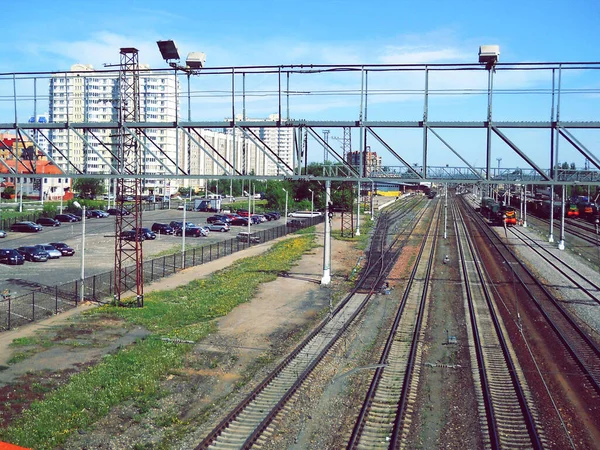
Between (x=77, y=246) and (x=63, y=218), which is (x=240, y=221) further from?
(x=77, y=246)

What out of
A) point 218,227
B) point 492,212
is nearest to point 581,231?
point 492,212

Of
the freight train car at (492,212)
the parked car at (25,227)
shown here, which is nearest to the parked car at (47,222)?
the parked car at (25,227)

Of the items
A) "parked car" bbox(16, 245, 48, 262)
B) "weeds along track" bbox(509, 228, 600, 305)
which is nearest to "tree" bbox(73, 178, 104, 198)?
"parked car" bbox(16, 245, 48, 262)

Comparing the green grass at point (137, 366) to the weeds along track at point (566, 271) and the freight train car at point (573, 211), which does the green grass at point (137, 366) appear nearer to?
the weeds along track at point (566, 271)

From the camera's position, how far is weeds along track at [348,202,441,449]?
11.3 metres

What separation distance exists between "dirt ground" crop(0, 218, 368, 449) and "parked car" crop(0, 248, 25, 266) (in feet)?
47.0

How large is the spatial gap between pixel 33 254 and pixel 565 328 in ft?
103

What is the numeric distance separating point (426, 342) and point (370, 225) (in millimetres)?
50672

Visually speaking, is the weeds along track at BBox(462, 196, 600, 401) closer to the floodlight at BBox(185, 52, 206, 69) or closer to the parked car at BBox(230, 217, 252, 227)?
the floodlight at BBox(185, 52, 206, 69)

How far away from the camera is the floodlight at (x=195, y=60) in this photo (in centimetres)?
1894

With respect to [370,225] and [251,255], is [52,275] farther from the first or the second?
[370,225]

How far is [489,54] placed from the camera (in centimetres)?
1727

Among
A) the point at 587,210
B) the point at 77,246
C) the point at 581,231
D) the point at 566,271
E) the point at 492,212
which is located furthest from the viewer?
the point at 492,212

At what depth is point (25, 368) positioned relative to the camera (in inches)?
623
